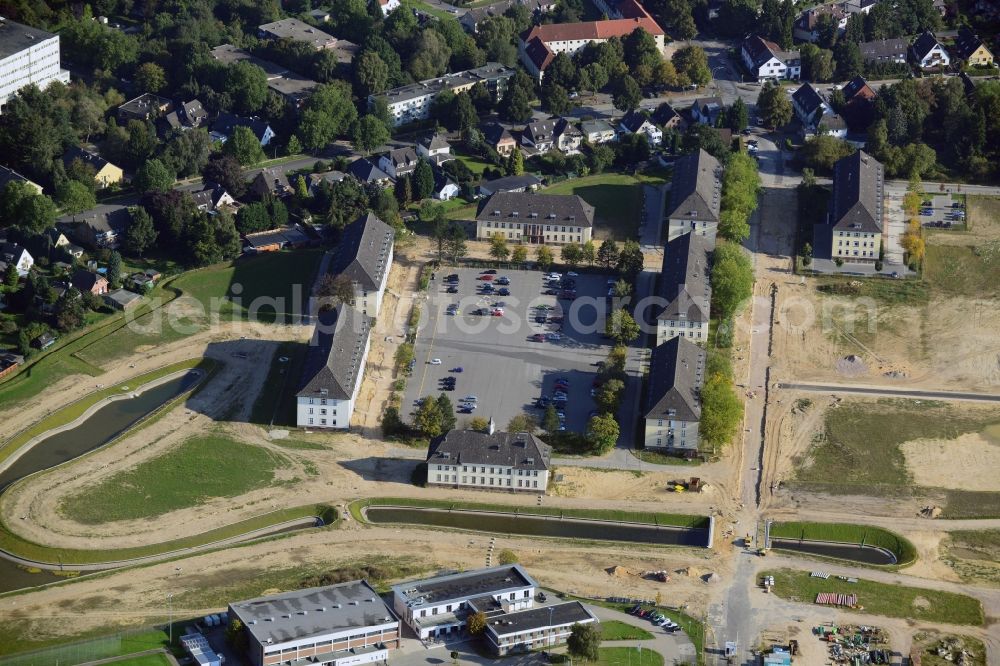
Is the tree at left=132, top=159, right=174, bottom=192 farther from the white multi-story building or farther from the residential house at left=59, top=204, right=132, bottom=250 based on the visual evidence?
the white multi-story building

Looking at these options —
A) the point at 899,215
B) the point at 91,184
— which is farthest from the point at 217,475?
the point at 899,215

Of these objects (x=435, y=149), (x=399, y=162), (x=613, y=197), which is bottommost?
(x=613, y=197)

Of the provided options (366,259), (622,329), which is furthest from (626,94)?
(622,329)

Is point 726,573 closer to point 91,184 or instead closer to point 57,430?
point 57,430

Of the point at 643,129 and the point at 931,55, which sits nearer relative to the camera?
the point at 643,129

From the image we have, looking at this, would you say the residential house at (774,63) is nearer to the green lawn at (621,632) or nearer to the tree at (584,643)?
the green lawn at (621,632)

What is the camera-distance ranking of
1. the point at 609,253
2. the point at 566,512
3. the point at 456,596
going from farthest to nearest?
the point at 609,253
the point at 566,512
the point at 456,596

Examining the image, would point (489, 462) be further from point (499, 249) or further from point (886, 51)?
point (886, 51)
